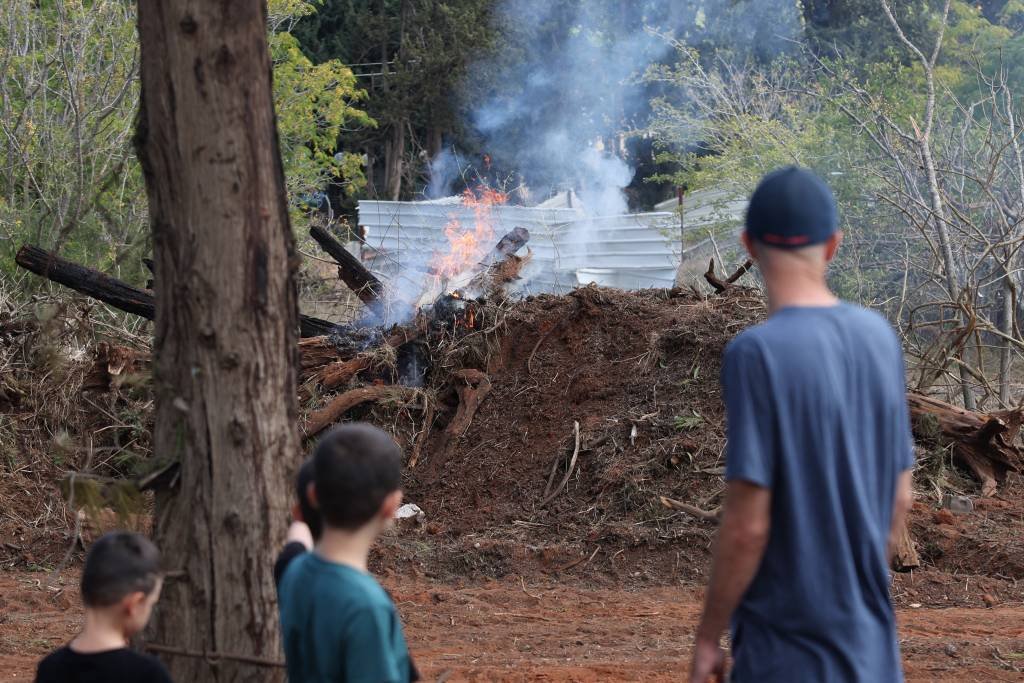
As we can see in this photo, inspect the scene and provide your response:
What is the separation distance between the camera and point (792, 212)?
2.52 metres

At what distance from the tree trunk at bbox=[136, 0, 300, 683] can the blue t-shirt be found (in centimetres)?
166

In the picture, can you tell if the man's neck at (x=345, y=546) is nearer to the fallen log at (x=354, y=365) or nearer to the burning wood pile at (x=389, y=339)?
the burning wood pile at (x=389, y=339)

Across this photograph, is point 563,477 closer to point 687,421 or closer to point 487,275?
point 687,421

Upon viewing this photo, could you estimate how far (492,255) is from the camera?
1213 cm

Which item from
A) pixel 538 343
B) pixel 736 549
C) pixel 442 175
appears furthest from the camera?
pixel 442 175

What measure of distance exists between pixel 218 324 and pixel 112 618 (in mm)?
1016

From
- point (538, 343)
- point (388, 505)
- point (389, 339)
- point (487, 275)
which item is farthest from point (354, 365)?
point (388, 505)

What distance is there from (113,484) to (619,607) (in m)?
5.20

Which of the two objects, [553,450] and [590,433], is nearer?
[590,433]

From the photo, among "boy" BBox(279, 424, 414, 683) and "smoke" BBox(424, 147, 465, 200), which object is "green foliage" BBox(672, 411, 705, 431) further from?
"smoke" BBox(424, 147, 465, 200)

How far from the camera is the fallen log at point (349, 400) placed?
10.6m

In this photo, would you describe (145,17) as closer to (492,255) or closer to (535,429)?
(535,429)

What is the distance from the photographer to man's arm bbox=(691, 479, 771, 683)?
242cm

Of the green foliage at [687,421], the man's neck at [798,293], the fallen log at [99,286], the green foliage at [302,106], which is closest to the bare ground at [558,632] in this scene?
the green foliage at [687,421]
